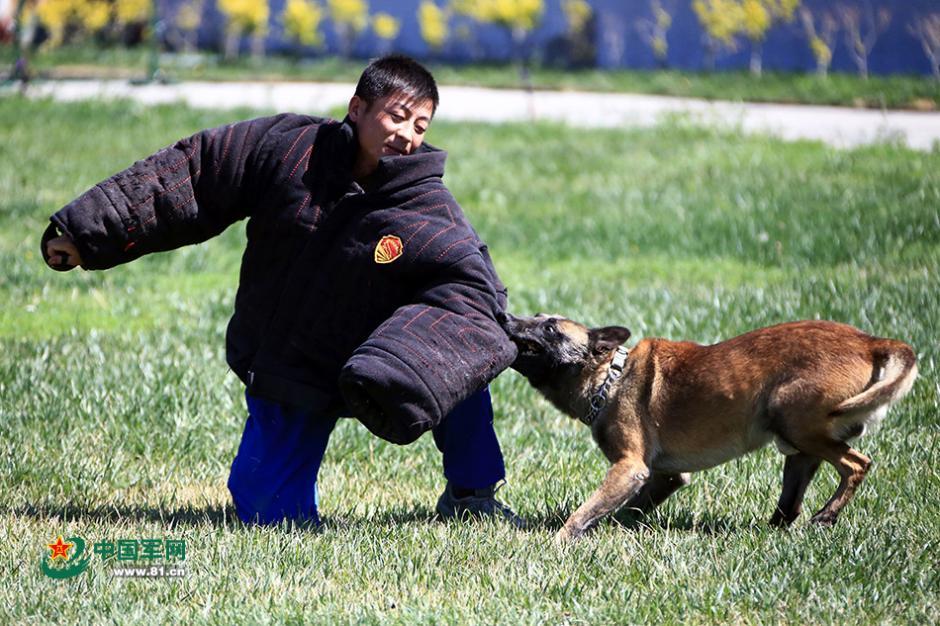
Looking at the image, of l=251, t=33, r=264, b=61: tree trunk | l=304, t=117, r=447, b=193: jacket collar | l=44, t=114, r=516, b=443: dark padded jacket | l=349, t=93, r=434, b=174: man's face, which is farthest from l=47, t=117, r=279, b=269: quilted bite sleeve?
l=251, t=33, r=264, b=61: tree trunk

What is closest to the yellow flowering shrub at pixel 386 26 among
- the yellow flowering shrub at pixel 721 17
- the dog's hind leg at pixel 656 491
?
the yellow flowering shrub at pixel 721 17

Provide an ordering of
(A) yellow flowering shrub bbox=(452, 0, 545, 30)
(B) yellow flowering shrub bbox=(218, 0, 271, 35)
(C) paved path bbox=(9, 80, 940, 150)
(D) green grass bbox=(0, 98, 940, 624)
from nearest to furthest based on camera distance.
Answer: (D) green grass bbox=(0, 98, 940, 624), (C) paved path bbox=(9, 80, 940, 150), (A) yellow flowering shrub bbox=(452, 0, 545, 30), (B) yellow flowering shrub bbox=(218, 0, 271, 35)

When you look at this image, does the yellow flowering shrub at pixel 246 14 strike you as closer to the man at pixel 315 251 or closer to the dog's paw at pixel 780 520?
the man at pixel 315 251

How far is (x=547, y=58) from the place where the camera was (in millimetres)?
24984

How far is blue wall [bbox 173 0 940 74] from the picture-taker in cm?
2070

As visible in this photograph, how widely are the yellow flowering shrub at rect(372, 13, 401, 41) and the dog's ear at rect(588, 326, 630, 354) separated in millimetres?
20457

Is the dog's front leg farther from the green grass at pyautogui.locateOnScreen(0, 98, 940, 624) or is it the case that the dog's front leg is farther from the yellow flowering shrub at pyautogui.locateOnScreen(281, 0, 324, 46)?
the yellow flowering shrub at pyautogui.locateOnScreen(281, 0, 324, 46)

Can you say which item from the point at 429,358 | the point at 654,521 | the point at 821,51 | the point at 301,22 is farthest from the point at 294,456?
the point at 301,22

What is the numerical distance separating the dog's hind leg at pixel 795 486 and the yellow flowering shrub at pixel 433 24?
20.2m

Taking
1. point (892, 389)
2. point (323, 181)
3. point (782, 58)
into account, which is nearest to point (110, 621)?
point (323, 181)

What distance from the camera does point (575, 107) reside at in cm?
1794

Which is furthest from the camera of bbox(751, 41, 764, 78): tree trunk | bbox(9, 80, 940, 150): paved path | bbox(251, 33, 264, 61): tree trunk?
bbox(251, 33, 264, 61): tree trunk

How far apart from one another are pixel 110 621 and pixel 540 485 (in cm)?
227

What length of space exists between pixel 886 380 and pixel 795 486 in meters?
0.61
